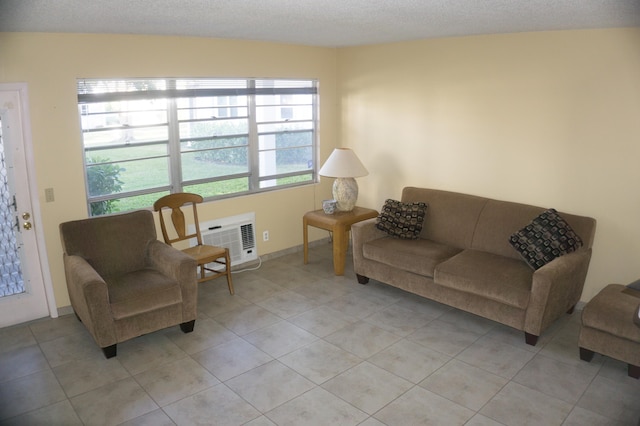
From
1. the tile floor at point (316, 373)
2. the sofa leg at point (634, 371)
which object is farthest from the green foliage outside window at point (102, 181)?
the sofa leg at point (634, 371)

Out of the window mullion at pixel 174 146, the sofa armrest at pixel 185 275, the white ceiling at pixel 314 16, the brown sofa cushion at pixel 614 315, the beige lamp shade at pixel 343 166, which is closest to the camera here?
the white ceiling at pixel 314 16

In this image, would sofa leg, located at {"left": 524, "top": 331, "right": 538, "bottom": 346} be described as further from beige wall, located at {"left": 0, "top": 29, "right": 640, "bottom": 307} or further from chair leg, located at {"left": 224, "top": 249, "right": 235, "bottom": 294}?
chair leg, located at {"left": 224, "top": 249, "right": 235, "bottom": 294}

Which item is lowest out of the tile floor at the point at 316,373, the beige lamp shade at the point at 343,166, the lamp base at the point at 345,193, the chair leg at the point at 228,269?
the tile floor at the point at 316,373

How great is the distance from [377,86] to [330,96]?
671 millimetres

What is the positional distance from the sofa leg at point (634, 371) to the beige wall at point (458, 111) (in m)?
0.97

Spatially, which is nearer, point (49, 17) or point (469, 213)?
point (49, 17)

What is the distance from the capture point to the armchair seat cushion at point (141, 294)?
11.6 feet

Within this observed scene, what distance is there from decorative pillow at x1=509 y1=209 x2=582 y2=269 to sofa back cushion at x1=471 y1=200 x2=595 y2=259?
18 centimetres

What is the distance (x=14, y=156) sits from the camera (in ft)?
12.8

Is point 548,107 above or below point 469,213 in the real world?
above

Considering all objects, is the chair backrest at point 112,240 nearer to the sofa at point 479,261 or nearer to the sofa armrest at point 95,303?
the sofa armrest at point 95,303

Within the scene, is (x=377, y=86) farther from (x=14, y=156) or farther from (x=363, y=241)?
(x=14, y=156)

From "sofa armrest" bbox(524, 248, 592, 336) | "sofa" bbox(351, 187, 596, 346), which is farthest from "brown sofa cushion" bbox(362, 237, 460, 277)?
"sofa armrest" bbox(524, 248, 592, 336)

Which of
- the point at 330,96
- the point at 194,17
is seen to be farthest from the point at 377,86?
the point at 194,17
